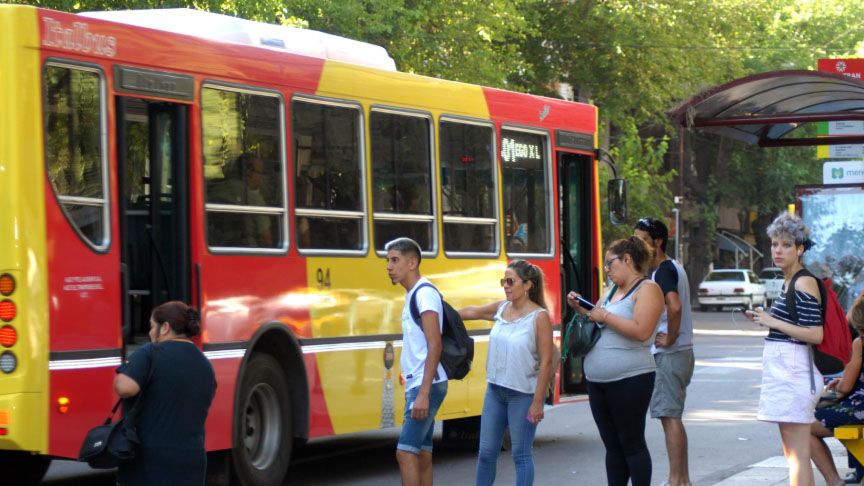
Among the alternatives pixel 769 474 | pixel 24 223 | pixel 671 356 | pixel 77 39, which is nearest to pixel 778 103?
pixel 769 474

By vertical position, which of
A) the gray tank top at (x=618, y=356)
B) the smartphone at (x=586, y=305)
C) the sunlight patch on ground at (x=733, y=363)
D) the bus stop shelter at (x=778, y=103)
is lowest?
the sunlight patch on ground at (x=733, y=363)

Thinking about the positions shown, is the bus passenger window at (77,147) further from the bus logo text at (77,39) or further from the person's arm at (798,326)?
the person's arm at (798,326)

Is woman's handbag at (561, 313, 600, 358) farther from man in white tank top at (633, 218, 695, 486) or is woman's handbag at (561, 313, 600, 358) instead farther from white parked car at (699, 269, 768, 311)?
white parked car at (699, 269, 768, 311)

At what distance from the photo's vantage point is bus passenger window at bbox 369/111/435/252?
37.3ft

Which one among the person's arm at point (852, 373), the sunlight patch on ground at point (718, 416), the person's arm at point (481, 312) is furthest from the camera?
the sunlight patch on ground at point (718, 416)

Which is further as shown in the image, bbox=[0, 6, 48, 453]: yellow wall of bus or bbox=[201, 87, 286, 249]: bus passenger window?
bbox=[201, 87, 286, 249]: bus passenger window

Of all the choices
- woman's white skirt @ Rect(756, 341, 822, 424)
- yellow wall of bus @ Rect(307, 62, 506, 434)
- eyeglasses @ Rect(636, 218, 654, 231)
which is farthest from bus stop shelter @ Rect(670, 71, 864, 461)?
woman's white skirt @ Rect(756, 341, 822, 424)

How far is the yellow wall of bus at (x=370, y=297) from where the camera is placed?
10797 millimetres

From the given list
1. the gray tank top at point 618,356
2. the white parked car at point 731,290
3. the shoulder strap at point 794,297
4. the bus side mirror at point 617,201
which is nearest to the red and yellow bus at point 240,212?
the bus side mirror at point 617,201

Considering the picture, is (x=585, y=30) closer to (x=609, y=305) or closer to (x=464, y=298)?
(x=464, y=298)

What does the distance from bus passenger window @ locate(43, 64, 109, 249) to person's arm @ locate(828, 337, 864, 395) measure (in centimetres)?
457

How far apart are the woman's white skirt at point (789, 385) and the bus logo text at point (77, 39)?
Result: 4.22 meters

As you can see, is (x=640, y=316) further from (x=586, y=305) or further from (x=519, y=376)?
(x=519, y=376)

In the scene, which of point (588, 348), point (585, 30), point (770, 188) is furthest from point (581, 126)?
point (770, 188)
